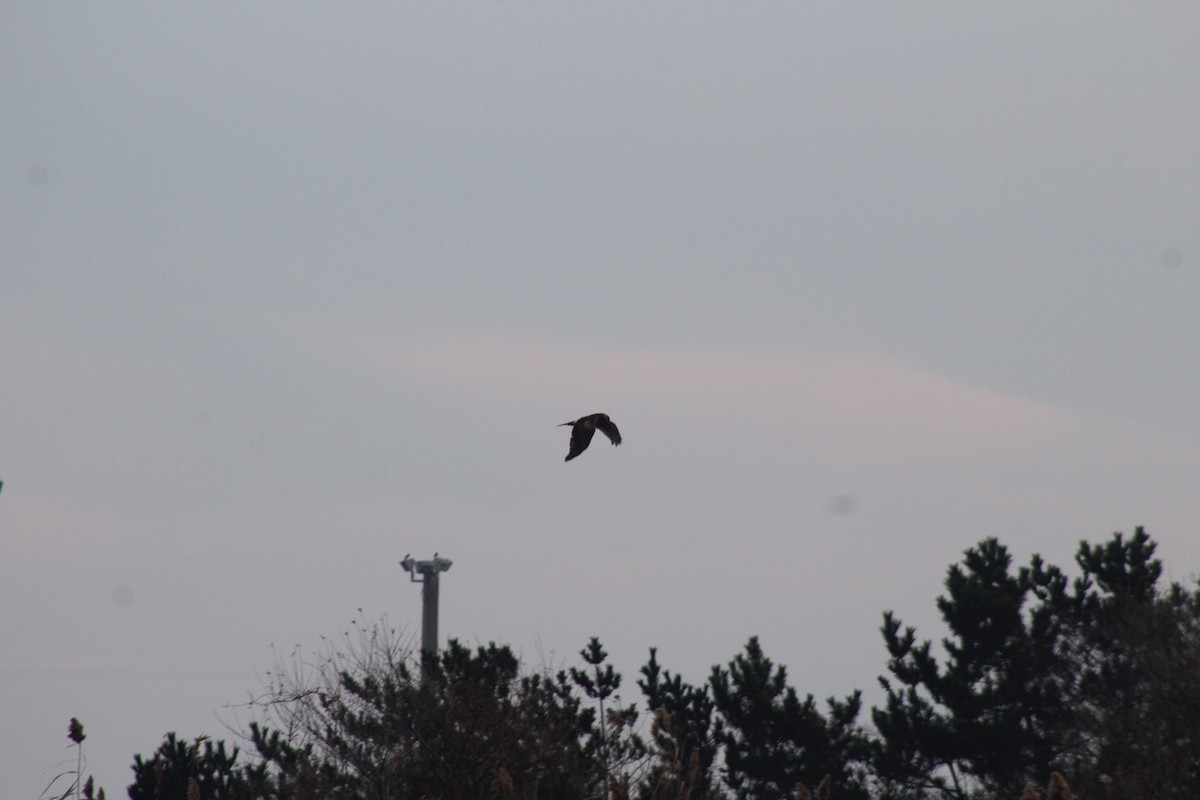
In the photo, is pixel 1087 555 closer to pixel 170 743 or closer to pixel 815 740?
pixel 815 740

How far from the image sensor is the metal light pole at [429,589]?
104ft

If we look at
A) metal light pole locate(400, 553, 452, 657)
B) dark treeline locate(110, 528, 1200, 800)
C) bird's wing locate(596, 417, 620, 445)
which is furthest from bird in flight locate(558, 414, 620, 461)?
metal light pole locate(400, 553, 452, 657)

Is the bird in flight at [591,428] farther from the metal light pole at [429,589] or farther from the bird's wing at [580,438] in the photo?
the metal light pole at [429,589]

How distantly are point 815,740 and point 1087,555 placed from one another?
8338 mm

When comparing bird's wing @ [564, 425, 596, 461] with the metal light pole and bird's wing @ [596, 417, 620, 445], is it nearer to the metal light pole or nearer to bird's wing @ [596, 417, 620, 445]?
bird's wing @ [596, 417, 620, 445]

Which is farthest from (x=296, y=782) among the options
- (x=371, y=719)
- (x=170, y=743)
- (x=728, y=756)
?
(x=728, y=756)

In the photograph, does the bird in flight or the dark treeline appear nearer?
the bird in flight

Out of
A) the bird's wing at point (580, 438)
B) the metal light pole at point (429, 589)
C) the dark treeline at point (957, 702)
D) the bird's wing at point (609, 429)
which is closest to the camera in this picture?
the bird's wing at point (580, 438)

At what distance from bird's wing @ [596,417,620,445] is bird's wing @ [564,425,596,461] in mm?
62

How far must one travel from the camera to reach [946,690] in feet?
95.2

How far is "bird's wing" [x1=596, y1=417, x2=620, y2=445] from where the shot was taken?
9.94 meters

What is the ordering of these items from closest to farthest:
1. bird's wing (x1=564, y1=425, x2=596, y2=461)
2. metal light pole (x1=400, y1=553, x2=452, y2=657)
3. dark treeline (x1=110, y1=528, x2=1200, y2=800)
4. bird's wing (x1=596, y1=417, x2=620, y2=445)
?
bird's wing (x1=564, y1=425, x2=596, y2=461), bird's wing (x1=596, y1=417, x2=620, y2=445), dark treeline (x1=110, y1=528, x2=1200, y2=800), metal light pole (x1=400, y1=553, x2=452, y2=657)

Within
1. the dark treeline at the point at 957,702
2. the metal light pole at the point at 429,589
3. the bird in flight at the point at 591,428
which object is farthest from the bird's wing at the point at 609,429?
the metal light pole at the point at 429,589

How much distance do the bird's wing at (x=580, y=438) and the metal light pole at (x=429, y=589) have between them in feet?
73.0
